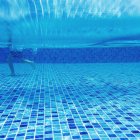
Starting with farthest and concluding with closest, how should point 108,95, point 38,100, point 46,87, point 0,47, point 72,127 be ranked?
point 0,47, point 46,87, point 108,95, point 38,100, point 72,127

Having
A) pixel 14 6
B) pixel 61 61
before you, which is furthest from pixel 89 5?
pixel 61 61

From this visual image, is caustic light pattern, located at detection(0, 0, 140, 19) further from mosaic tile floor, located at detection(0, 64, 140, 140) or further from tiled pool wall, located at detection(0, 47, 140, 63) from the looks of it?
tiled pool wall, located at detection(0, 47, 140, 63)

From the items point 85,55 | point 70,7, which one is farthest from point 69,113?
point 85,55

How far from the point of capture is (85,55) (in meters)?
9.89

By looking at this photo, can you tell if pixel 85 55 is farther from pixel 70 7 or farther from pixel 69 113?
pixel 69 113

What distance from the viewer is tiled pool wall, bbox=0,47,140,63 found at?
978 cm

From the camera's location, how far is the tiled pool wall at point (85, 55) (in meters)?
9.78

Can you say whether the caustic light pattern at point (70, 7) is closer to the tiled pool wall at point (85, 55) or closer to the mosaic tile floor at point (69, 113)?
the mosaic tile floor at point (69, 113)

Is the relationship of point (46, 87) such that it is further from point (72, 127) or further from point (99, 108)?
point (72, 127)

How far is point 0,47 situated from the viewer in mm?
9469

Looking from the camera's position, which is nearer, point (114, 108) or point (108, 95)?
point (114, 108)

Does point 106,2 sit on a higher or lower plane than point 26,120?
higher

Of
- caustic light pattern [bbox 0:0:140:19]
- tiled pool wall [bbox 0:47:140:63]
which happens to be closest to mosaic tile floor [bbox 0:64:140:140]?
caustic light pattern [bbox 0:0:140:19]

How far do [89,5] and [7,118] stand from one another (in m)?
1.90
